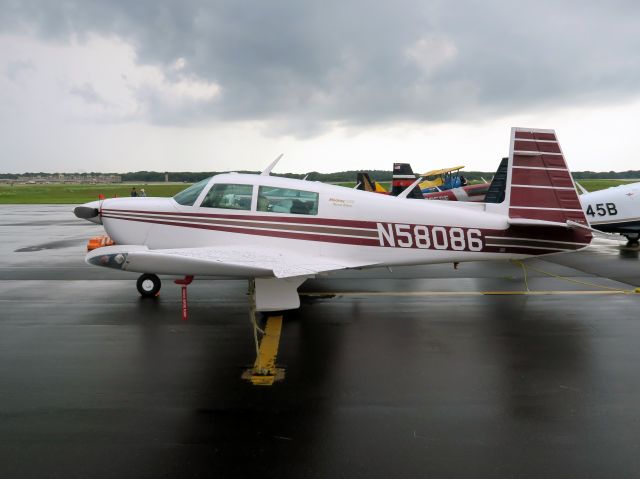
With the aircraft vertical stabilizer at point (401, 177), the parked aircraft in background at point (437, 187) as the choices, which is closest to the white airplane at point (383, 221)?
the parked aircraft in background at point (437, 187)

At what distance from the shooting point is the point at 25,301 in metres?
8.14

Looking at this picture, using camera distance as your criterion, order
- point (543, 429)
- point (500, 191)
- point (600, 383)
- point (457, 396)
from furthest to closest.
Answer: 1. point (500, 191)
2. point (600, 383)
3. point (457, 396)
4. point (543, 429)

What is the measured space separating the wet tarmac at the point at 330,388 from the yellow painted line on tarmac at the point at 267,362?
120mm

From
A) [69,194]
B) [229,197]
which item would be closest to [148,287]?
[229,197]

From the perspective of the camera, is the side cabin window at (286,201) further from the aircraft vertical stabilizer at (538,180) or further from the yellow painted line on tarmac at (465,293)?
the aircraft vertical stabilizer at (538,180)

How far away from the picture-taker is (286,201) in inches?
294

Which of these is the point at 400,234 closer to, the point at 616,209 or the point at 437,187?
the point at 616,209

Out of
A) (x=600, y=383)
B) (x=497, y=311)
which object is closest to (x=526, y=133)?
(x=497, y=311)

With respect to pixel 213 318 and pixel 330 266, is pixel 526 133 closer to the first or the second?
pixel 330 266

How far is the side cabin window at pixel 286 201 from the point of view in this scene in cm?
743

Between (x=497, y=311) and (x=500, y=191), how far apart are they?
9.89 metres

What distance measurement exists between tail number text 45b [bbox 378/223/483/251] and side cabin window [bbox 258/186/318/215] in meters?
1.19

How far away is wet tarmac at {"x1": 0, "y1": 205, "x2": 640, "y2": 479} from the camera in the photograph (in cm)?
340

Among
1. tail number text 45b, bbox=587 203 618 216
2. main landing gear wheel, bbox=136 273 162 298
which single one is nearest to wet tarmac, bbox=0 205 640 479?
main landing gear wheel, bbox=136 273 162 298
